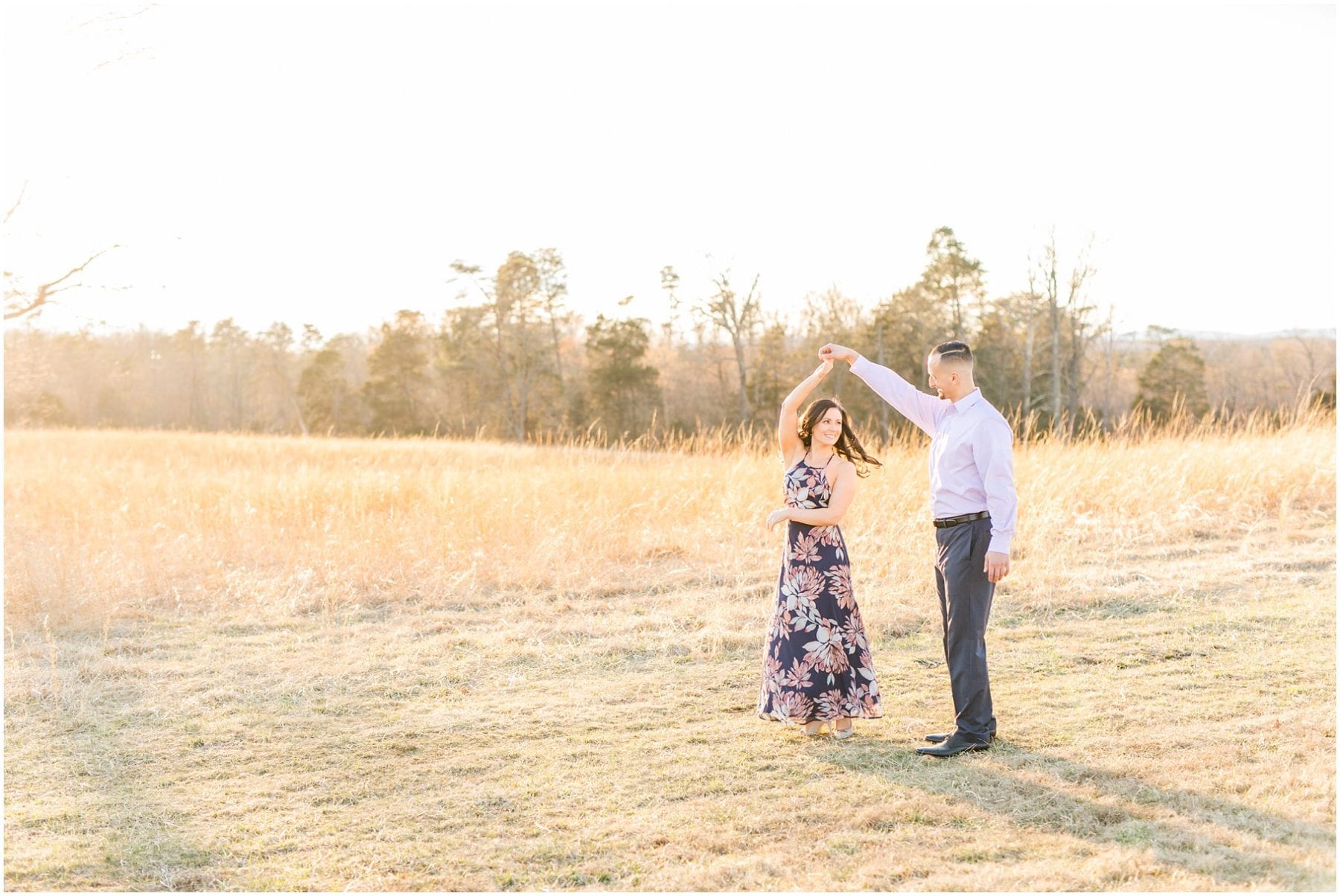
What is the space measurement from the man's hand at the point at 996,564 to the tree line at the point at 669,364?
24421 mm

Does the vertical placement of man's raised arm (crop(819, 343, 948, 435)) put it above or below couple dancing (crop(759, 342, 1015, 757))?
above

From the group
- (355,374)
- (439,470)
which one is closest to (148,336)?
(355,374)

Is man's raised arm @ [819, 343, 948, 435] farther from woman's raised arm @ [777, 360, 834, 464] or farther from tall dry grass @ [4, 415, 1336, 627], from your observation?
tall dry grass @ [4, 415, 1336, 627]

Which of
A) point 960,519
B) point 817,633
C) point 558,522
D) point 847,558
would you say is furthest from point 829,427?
point 558,522

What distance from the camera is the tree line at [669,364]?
104ft

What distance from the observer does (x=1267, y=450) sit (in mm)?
12086

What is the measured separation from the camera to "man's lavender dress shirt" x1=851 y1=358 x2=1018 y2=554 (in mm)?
4160

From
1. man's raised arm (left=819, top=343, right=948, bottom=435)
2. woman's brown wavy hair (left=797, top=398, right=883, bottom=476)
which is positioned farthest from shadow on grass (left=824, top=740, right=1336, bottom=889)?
man's raised arm (left=819, top=343, right=948, bottom=435)

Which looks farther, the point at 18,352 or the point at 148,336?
the point at 148,336

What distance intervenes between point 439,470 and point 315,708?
8492 mm

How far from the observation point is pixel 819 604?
465 cm

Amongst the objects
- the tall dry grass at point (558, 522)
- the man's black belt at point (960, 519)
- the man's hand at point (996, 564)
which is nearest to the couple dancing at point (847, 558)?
the man's black belt at point (960, 519)

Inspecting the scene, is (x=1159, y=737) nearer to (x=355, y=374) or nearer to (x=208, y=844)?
(x=208, y=844)

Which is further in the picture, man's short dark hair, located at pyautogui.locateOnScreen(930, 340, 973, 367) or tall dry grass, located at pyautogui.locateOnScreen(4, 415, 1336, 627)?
tall dry grass, located at pyautogui.locateOnScreen(4, 415, 1336, 627)
